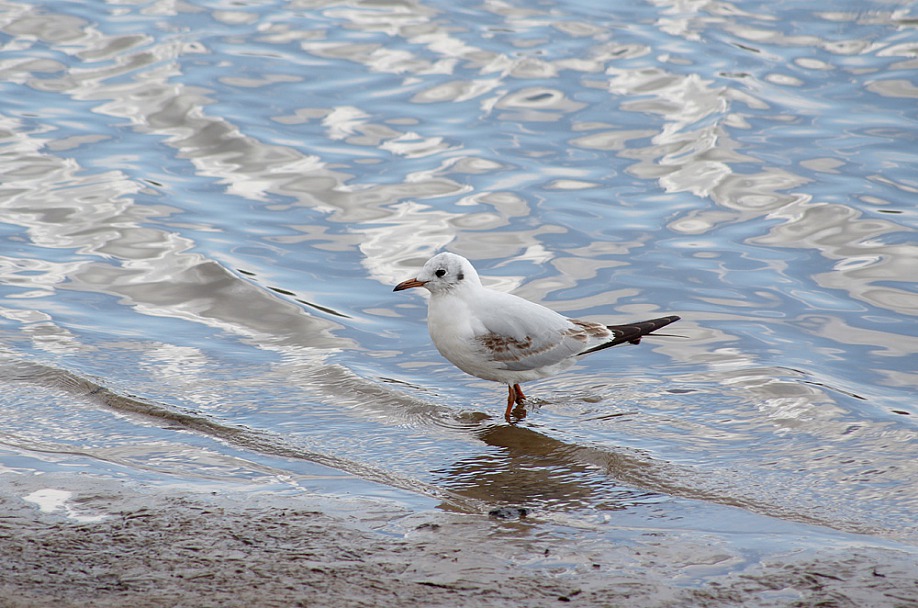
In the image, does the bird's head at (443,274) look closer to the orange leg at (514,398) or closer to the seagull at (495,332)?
the seagull at (495,332)

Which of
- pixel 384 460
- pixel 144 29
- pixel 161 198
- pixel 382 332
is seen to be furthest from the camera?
pixel 144 29

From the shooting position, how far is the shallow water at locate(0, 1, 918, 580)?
582 cm

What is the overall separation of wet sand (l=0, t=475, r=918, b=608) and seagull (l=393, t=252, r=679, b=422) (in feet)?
5.66

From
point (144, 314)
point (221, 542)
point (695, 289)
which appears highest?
point (695, 289)

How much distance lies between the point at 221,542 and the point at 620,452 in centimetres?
238

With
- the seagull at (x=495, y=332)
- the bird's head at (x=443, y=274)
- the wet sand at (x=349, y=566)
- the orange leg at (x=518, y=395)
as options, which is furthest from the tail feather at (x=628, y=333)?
the wet sand at (x=349, y=566)

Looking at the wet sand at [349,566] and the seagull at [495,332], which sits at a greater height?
the seagull at [495,332]

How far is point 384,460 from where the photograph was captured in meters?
5.89

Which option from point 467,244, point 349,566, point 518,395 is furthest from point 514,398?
point 467,244

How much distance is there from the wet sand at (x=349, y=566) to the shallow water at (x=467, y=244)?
0.48 m

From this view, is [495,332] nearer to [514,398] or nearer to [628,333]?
[514,398]

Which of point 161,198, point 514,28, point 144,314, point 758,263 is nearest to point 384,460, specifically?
point 144,314

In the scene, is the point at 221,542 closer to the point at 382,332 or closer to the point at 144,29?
the point at 382,332

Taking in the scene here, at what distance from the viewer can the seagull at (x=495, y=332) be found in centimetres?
646
